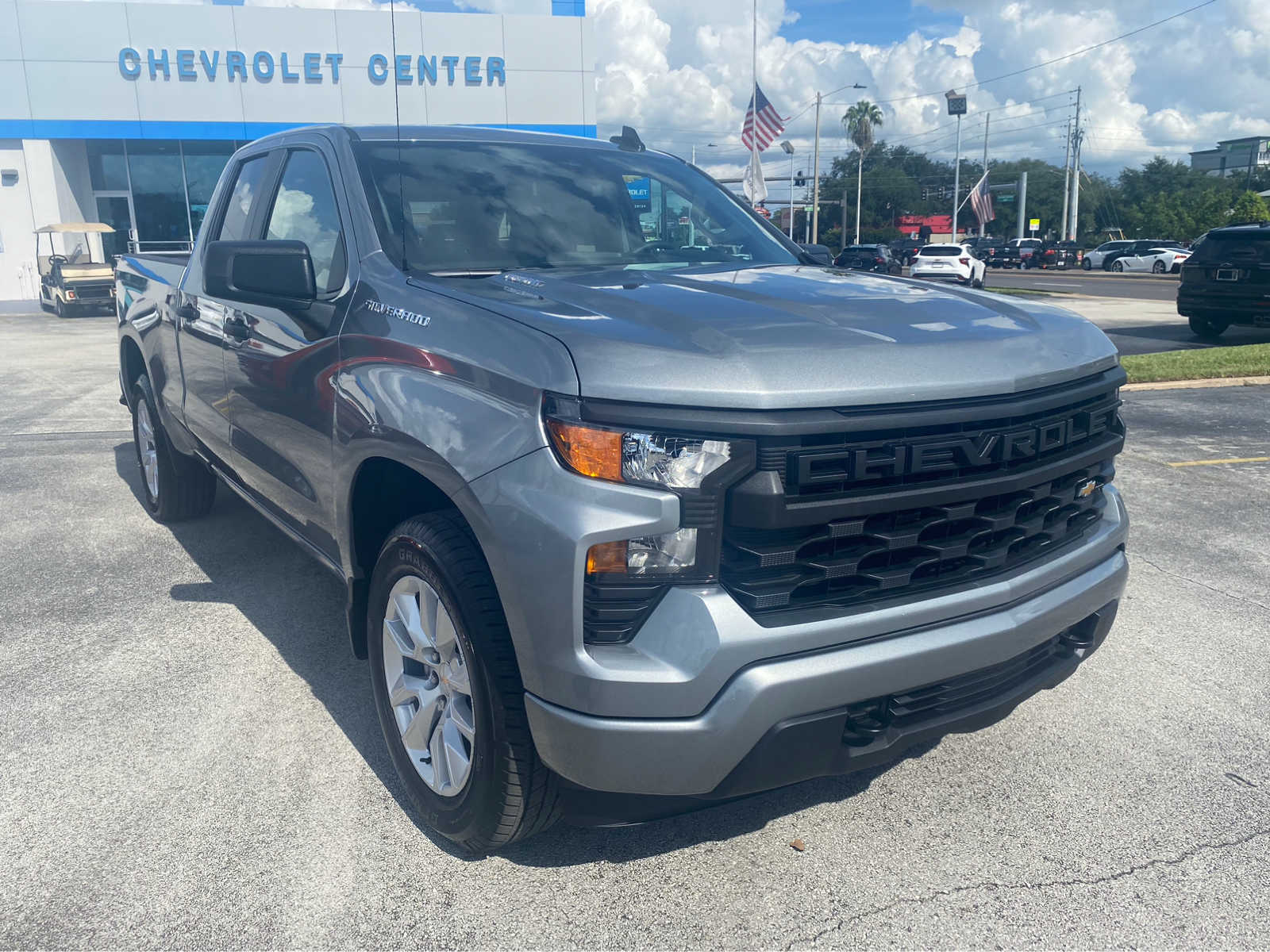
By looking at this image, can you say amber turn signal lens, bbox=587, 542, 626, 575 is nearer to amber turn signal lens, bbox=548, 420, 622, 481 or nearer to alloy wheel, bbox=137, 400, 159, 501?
amber turn signal lens, bbox=548, 420, 622, 481

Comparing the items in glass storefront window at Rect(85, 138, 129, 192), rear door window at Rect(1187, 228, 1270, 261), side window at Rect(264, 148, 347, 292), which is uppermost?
glass storefront window at Rect(85, 138, 129, 192)

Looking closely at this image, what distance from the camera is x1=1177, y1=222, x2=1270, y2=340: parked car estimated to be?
549 inches

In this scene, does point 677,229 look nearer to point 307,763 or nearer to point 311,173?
point 311,173

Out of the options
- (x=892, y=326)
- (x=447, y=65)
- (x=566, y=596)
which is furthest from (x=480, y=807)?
(x=447, y=65)

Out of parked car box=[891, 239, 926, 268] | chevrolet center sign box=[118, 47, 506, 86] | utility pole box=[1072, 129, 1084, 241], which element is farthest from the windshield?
utility pole box=[1072, 129, 1084, 241]

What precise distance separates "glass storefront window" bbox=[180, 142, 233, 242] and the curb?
27.0 m

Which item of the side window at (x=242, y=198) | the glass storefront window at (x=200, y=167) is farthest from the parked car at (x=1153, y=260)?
the side window at (x=242, y=198)

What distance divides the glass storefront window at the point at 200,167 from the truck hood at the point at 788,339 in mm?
30485

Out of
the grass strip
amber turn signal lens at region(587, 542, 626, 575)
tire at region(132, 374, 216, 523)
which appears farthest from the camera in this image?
the grass strip

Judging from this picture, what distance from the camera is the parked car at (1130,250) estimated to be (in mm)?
42500

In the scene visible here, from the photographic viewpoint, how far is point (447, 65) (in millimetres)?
29203

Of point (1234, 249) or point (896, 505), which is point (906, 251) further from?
point (896, 505)

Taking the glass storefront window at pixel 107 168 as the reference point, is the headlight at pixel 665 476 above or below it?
below

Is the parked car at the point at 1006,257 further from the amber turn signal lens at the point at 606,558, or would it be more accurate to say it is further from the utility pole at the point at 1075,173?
the amber turn signal lens at the point at 606,558
